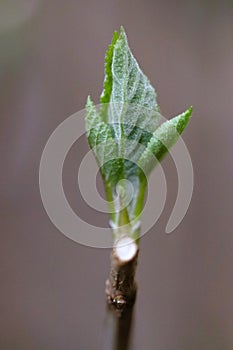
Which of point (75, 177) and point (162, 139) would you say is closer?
point (162, 139)

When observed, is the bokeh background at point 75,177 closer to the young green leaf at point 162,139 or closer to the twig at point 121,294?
the twig at point 121,294

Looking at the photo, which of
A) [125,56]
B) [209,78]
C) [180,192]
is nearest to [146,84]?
[125,56]

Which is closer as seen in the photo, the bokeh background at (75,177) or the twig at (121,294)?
the twig at (121,294)

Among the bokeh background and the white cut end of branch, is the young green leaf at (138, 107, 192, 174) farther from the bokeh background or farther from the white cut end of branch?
the bokeh background

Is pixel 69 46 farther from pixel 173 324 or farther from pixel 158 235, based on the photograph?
pixel 173 324

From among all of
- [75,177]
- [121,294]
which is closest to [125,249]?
[121,294]

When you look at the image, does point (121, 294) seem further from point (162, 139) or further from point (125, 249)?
point (162, 139)

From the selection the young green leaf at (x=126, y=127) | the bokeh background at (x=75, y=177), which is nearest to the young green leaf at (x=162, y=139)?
the young green leaf at (x=126, y=127)
